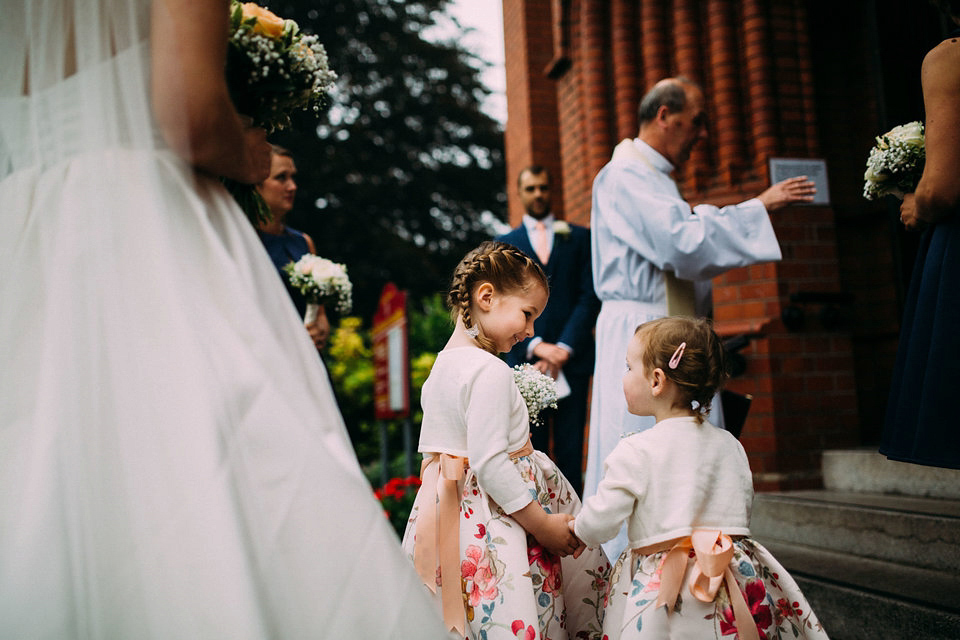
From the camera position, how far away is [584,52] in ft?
20.3

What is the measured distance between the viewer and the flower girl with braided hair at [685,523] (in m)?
2.10

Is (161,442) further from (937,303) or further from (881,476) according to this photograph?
(881,476)

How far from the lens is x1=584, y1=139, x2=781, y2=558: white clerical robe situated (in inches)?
128

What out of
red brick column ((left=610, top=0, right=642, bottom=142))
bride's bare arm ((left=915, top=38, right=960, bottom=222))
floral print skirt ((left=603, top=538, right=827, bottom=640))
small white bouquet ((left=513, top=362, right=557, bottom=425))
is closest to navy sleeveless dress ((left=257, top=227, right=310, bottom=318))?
small white bouquet ((left=513, top=362, right=557, bottom=425))

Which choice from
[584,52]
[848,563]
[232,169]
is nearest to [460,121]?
[584,52]

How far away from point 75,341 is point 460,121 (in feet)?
64.4

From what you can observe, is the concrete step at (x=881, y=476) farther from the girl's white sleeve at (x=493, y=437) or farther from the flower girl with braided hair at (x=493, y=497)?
the girl's white sleeve at (x=493, y=437)

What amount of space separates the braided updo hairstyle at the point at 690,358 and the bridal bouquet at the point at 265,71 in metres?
1.19

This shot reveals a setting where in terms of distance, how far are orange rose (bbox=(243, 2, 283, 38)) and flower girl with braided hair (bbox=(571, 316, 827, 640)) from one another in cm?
135

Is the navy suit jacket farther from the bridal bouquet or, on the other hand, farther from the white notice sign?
the bridal bouquet

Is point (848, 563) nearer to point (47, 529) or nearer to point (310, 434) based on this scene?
point (310, 434)

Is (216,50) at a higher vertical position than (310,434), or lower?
higher

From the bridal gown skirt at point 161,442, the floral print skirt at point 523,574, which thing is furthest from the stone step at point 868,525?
the bridal gown skirt at point 161,442

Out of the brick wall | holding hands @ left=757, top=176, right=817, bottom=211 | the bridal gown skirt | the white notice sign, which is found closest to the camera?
the bridal gown skirt
